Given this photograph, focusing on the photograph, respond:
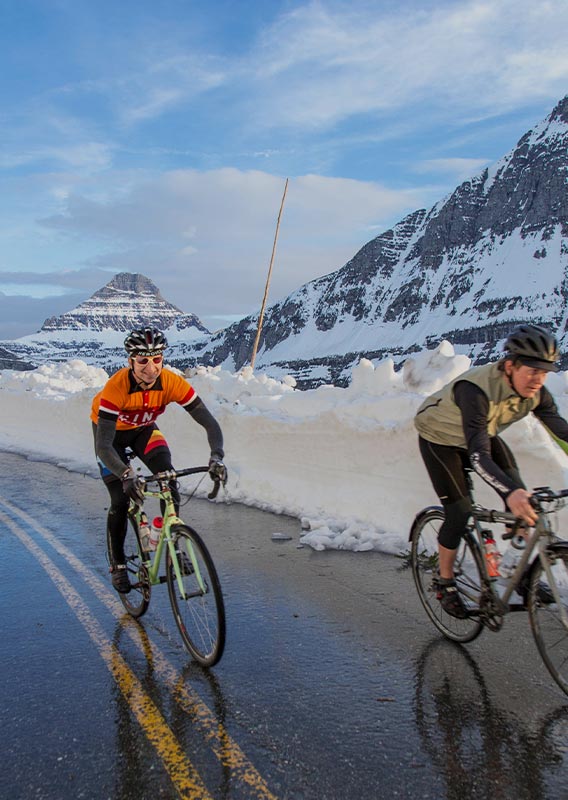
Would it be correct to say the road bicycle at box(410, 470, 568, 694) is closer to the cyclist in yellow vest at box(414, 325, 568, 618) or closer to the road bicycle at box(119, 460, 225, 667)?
the cyclist in yellow vest at box(414, 325, 568, 618)

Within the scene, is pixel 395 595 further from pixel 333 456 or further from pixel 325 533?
pixel 333 456

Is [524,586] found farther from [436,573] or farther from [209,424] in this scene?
[209,424]

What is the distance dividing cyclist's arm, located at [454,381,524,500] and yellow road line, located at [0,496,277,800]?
2.03m

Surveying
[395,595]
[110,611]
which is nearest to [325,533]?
[395,595]

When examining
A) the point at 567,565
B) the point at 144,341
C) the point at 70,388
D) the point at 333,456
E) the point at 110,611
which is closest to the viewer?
the point at 567,565

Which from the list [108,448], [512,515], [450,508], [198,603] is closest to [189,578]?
[198,603]

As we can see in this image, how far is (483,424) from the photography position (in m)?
3.95

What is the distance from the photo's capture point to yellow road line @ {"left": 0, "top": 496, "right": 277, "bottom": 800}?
10.1 feet

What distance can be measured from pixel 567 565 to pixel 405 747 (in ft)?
4.42

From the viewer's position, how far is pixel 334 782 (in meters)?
3.07

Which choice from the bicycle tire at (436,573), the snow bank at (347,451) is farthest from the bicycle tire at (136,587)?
the snow bank at (347,451)

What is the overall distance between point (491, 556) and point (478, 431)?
0.92 m

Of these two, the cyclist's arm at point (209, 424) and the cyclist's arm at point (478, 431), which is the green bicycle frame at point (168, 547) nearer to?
the cyclist's arm at point (209, 424)

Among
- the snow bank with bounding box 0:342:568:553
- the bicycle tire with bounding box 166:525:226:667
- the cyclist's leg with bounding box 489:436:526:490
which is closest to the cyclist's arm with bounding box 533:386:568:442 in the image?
the cyclist's leg with bounding box 489:436:526:490
